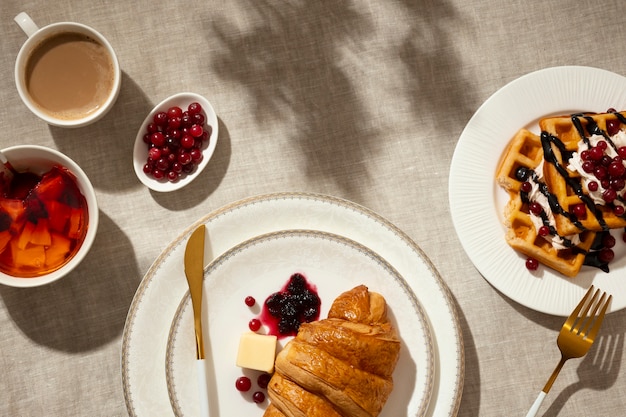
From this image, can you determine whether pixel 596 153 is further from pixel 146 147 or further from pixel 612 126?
pixel 146 147

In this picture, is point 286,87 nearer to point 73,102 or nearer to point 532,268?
point 73,102

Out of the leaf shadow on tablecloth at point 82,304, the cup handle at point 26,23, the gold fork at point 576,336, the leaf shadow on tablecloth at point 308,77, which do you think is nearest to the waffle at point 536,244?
the gold fork at point 576,336

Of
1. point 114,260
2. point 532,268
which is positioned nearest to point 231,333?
point 114,260

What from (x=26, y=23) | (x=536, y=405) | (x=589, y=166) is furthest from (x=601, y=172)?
(x=26, y=23)

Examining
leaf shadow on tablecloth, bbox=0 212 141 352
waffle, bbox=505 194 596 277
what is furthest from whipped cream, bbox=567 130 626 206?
leaf shadow on tablecloth, bbox=0 212 141 352

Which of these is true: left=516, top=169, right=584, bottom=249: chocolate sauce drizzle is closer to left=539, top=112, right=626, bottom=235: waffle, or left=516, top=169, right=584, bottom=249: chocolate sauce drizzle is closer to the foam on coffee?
left=539, top=112, right=626, bottom=235: waffle

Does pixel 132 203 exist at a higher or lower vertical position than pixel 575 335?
lower
